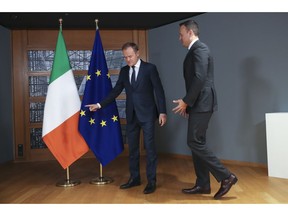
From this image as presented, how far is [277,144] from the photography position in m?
3.63

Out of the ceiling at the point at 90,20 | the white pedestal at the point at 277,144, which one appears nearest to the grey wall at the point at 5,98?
the ceiling at the point at 90,20

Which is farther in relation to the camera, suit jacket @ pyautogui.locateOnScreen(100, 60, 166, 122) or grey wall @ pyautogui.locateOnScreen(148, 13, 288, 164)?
grey wall @ pyautogui.locateOnScreen(148, 13, 288, 164)

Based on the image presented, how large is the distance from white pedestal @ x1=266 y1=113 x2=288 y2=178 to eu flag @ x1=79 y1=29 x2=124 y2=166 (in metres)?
1.58

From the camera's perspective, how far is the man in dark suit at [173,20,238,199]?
2709mm

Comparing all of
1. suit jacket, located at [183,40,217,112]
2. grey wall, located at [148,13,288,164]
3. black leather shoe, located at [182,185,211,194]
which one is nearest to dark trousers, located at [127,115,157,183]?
black leather shoe, located at [182,185,211,194]

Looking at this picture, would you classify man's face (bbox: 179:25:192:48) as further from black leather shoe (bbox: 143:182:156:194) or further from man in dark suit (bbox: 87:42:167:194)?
black leather shoe (bbox: 143:182:156:194)

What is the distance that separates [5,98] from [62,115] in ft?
6.58

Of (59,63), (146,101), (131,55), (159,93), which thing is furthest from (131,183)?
(59,63)

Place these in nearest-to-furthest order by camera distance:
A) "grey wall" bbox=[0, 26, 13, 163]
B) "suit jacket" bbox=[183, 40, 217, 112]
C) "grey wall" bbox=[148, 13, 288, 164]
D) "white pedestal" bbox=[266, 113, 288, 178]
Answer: "suit jacket" bbox=[183, 40, 217, 112] < "white pedestal" bbox=[266, 113, 288, 178] < "grey wall" bbox=[148, 13, 288, 164] < "grey wall" bbox=[0, 26, 13, 163]

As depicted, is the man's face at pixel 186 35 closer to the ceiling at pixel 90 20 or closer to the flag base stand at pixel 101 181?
the flag base stand at pixel 101 181

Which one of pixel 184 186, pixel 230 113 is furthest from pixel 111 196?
pixel 230 113

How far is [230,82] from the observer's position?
14.9ft

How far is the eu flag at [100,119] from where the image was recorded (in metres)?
3.48
